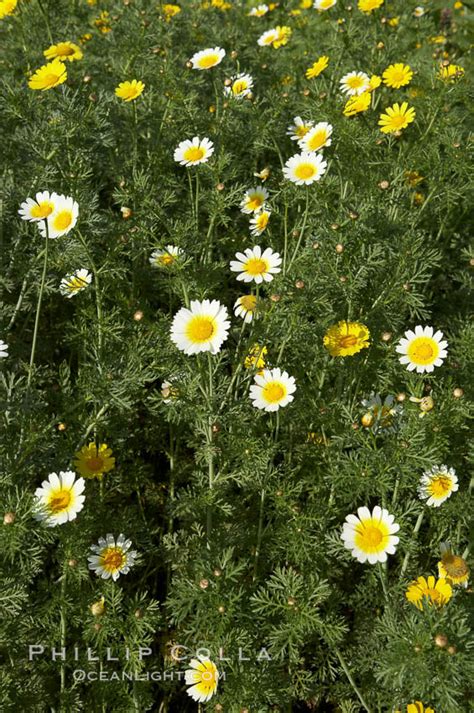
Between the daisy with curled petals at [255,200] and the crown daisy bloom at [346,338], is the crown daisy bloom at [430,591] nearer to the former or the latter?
the crown daisy bloom at [346,338]

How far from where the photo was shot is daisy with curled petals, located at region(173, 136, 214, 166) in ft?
8.52

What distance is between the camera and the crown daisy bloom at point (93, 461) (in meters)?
2.26

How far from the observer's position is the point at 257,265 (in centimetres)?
233

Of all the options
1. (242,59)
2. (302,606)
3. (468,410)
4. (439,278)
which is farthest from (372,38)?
(302,606)

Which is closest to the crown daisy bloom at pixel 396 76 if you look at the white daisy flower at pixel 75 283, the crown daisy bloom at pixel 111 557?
the white daisy flower at pixel 75 283

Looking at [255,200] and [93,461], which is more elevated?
[255,200]

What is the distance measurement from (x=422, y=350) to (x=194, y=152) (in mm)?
1304

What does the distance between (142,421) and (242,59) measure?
2.43m

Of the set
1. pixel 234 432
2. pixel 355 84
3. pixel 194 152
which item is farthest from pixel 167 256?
pixel 355 84

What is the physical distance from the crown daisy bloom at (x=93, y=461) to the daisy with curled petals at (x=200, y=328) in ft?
1.91

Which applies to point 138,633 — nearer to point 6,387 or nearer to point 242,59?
point 6,387

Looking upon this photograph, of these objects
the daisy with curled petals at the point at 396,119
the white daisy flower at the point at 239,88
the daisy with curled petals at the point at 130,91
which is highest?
the white daisy flower at the point at 239,88

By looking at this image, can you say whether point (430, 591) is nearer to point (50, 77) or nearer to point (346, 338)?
point (346, 338)

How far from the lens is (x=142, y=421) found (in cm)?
286
